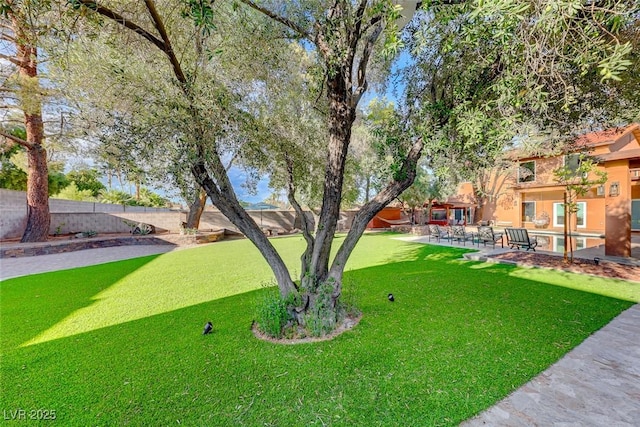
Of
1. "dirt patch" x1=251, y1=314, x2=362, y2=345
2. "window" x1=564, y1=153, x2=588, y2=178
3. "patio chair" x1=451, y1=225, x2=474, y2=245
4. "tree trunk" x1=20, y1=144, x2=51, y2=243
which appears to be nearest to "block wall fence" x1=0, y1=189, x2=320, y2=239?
"tree trunk" x1=20, y1=144, x2=51, y2=243

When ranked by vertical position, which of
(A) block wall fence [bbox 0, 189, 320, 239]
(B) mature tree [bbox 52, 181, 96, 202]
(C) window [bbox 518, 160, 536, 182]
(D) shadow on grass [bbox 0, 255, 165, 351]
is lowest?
(D) shadow on grass [bbox 0, 255, 165, 351]

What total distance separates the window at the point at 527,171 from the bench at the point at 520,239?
11.9m

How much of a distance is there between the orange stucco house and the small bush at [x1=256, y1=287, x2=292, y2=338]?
11172mm

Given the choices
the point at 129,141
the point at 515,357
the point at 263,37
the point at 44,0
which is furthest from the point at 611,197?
the point at 44,0

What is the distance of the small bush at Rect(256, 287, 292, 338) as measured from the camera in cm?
394

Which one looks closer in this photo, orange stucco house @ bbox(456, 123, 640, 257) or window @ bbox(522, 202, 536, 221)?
orange stucco house @ bbox(456, 123, 640, 257)

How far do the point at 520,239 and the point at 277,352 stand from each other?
10495mm

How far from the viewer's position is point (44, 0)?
244 centimetres

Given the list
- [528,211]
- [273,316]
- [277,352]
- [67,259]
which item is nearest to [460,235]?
[528,211]

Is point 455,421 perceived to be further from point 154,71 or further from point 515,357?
point 154,71

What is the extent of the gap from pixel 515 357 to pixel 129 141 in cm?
554

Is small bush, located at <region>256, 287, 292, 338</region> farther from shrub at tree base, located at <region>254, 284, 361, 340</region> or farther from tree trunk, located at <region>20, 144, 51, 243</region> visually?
tree trunk, located at <region>20, 144, 51, 243</region>

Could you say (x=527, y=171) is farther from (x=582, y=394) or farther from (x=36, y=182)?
(x=36, y=182)

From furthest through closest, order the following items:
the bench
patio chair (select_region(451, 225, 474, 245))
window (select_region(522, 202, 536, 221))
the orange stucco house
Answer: window (select_region(522, 202, 536, 221)) < patio chair (select_region(451, 225, 474, 245)) < the bench < the orange stucco house
